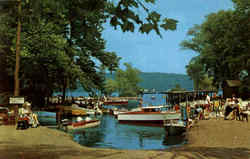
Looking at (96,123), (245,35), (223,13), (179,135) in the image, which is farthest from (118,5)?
(223,13)

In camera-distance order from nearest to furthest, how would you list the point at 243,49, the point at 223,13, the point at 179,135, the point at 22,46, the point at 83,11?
1. the point at 83,11
2. the point at 22,46
3. the point at 179,135
4. the point at 243,49
5. the point at 223,13

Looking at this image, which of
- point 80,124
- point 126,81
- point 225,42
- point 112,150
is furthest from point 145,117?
point 126,81

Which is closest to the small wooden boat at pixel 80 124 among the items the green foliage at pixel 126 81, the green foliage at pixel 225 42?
the green foliage at pixel 225 42

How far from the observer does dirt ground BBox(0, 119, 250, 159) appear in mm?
8078

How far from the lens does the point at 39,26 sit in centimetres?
2483

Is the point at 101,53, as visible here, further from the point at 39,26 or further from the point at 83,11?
the point at 83,11

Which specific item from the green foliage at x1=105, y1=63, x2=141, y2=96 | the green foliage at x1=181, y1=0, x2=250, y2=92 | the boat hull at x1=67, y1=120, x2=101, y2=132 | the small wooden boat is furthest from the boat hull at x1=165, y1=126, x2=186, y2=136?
the green foliage at x1=105, y1=63, x2=141, y2=96

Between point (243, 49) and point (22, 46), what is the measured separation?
34.8 meters

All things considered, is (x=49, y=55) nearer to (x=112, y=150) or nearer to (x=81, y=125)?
(x=81, y=125)

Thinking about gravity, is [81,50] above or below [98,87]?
above

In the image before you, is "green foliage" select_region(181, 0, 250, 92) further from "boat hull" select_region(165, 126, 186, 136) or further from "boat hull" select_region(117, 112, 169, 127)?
"boat hull" select_region(165, 126, 186, 136)

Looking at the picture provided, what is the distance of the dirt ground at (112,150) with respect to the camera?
808 cm

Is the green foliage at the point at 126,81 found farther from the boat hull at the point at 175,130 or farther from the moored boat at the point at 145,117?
the boat hull at the point at 175,130

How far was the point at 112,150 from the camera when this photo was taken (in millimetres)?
9281
